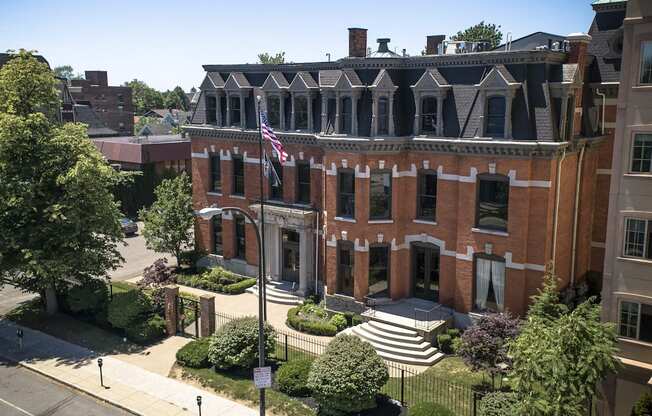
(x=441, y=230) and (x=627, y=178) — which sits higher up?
(x=627, y=178)

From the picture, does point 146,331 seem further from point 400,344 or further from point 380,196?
point 380,196

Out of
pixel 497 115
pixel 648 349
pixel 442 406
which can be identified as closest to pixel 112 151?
pixel 497 115

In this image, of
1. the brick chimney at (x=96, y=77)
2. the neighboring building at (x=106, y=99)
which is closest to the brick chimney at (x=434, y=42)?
the neighboring building at (x=106, y=99)

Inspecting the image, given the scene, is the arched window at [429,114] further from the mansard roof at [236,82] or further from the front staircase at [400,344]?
the mansard roof at [236,82]

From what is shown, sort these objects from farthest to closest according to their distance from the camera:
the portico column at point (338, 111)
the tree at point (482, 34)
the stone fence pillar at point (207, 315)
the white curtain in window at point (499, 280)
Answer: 1. the tree at point (482, 34)
2. the portico column at point (338, 111)
3. the stone fence pillar at point (207, 315)
4. the white curtain in window at point (499, 280)

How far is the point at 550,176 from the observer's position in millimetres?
24453

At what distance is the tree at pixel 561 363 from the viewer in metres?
15.6

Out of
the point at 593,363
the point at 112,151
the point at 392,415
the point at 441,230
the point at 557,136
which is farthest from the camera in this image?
the point at 112,151

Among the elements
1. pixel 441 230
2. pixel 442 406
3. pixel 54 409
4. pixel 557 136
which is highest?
pixel 557 136

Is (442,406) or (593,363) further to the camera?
(442,406)

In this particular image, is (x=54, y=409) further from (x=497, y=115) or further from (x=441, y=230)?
(x=497, y=115)

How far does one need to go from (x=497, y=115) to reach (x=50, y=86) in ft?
70.7

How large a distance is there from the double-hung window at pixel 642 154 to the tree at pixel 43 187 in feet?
74.2

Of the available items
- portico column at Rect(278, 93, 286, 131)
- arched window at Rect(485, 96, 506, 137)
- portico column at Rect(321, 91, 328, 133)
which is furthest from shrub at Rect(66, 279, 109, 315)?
arched window at Rect(485, 96, 506, 137)
